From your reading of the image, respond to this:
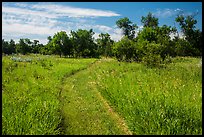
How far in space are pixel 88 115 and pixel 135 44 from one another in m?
28.4

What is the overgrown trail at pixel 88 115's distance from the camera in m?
9.46

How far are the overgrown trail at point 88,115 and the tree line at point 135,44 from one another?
1414cm

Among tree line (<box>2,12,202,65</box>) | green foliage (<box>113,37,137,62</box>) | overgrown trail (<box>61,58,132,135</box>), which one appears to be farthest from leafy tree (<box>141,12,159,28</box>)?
overgrown trail (<box>61,58,132,135</box>)

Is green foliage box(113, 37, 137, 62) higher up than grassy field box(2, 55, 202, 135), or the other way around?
green foliage box(113, 37, 137, 62)

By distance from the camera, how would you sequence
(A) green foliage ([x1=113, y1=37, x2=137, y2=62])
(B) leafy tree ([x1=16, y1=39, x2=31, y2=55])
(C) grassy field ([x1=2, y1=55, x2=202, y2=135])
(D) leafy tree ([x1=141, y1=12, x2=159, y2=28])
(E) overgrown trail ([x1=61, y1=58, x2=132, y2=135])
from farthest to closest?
(B) leafy tree ([x1=16, y1=39, x2=31, y2=55]), (D) leafy tree ([x1=141, y1=12, x2=159, y2=28]), (A) green foliage ([x1=113, y1=37, x2=137, y2=62]), (E) overgrown trail ([x1=61, y1=58, x2=132, y2=135]), (C) grassy field ([x1=2, y1=55, x2=202, y2=135])

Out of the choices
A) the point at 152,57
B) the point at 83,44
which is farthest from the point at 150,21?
the point at 152,57

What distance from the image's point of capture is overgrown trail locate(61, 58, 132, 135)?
9461 mm

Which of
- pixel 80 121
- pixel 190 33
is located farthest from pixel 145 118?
pixel 190 33

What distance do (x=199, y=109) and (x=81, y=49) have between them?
63.1 metres

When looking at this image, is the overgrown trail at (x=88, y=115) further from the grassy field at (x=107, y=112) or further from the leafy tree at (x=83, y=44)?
the leafy tree at (x=83, y=44)

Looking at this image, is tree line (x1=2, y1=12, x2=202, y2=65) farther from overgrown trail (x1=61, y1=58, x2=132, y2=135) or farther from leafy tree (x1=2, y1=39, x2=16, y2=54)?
overgrown trail (x1=61, y1=58, x2=132, y2=135)

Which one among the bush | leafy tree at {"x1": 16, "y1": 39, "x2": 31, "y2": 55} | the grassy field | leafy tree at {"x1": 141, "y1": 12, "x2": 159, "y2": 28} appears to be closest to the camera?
the grassy field

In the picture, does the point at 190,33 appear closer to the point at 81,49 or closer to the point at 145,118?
the point at 81,49

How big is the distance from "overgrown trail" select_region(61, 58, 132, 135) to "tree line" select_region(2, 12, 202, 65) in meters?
14.1
